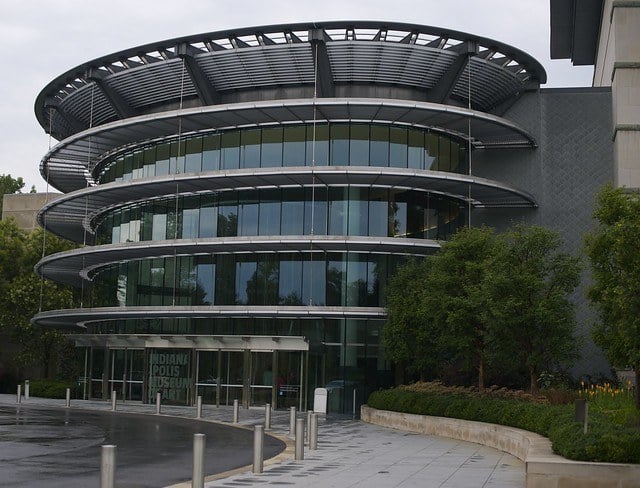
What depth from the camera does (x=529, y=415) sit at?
22547 mm

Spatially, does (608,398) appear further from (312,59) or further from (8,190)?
(8,190)

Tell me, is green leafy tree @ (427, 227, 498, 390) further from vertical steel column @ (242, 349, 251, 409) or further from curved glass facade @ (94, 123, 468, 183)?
vertical steel column @ (242, 349, 251, 409)

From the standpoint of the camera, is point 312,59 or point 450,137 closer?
point 312,59

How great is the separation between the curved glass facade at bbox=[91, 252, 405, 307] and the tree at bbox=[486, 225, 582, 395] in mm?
12626

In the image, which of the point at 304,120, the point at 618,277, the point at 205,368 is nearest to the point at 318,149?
the point at 304,120

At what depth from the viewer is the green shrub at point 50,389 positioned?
162 ft

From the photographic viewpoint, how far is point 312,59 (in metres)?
40.4

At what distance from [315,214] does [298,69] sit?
6.89 metres

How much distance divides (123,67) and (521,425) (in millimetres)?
27356

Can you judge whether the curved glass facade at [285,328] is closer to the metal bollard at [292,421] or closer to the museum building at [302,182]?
the museum building at [302,182]

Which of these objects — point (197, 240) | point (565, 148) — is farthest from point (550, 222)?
point (197, 240)

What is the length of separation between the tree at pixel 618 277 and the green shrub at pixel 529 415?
1.66 m

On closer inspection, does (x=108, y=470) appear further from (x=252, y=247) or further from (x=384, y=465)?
(x=252, y=247)

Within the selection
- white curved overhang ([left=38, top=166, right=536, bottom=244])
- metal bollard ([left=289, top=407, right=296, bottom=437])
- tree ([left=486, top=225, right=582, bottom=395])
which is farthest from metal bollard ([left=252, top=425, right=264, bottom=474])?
white curved overhang ([left=38, top=166, right=536, bottom=244])
